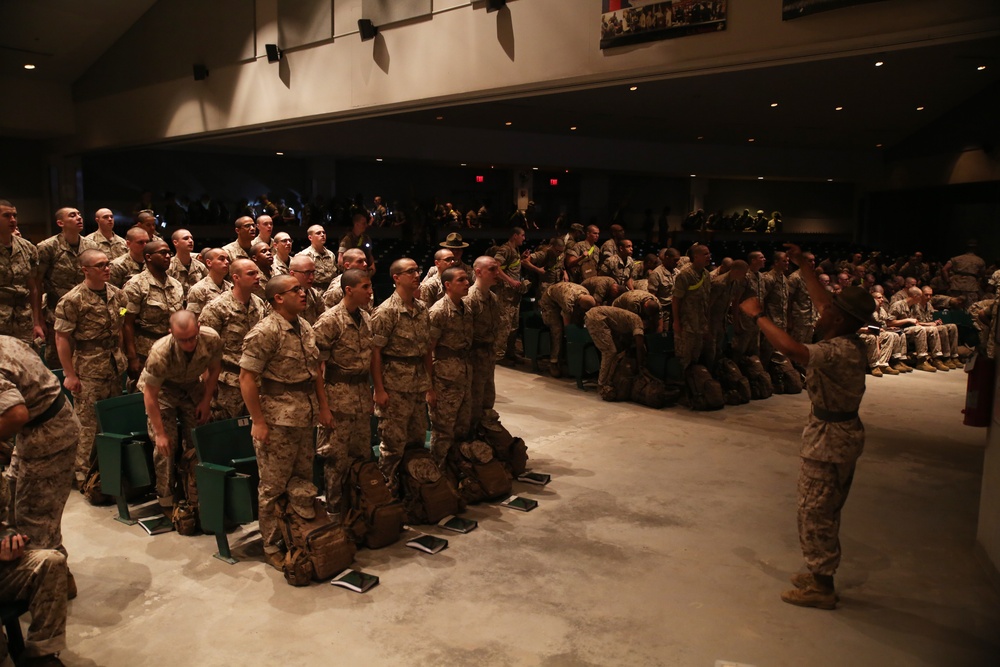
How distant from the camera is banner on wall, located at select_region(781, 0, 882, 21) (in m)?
5.12

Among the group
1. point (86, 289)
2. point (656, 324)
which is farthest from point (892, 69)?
point (86, 289)

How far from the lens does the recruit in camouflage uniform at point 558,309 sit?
912 cm

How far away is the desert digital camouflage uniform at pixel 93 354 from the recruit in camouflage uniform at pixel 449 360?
95.4 inches

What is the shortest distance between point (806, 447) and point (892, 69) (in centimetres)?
891

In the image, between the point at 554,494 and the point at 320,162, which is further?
the point at 320,162

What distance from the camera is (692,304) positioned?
26.9 feet

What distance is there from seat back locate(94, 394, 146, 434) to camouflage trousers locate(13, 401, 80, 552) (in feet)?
4.68

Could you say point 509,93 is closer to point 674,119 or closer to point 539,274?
point 539,274

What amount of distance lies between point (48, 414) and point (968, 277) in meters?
14.1

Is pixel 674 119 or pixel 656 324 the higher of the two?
pixel 674 119

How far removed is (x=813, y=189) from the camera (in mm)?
23000

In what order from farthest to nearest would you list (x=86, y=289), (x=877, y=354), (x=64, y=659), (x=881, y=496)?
(x=877, y=354) < (x=881, y=496) < (x=86, y=289) < (x=64, y=659)

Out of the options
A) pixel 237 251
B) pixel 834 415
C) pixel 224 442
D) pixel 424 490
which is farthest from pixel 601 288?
pixel 224 442

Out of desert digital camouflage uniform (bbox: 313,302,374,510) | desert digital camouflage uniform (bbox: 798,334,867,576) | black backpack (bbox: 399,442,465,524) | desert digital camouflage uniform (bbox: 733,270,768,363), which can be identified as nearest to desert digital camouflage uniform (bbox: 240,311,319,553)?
desert digital camouflage uniform (bbox: 313,302,374,510)
